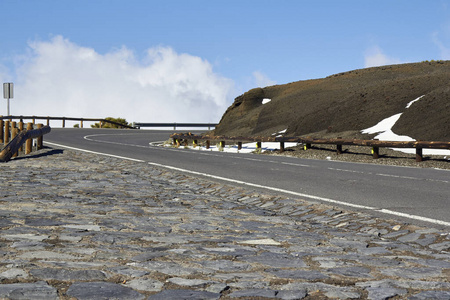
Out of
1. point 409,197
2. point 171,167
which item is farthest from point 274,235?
point 171,167

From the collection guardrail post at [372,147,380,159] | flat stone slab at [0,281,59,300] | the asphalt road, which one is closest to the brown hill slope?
guardrail post at [372,147,380,159]

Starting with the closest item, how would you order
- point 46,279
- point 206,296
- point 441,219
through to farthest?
point 206,296
point 46,279
point 441,219

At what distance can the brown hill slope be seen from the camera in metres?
32.5

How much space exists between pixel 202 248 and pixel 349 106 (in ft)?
120

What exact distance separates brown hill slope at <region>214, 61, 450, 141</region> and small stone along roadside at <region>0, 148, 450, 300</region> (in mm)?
22524

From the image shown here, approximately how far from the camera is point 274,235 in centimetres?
712

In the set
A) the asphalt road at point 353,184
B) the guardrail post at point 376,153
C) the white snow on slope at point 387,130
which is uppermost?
the white snow on slope at point 387,130

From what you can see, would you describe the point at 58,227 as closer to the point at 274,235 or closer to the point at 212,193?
the point at 274,235

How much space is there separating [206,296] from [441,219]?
508cm

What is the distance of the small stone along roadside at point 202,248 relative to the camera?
459 cm

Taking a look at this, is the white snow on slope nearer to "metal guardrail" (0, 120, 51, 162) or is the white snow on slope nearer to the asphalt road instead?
the asphalt road

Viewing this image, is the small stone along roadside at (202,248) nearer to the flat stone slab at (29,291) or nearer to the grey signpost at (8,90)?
the flat stone slab at (29,291)

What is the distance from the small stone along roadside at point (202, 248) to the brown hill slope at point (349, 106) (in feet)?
73.9

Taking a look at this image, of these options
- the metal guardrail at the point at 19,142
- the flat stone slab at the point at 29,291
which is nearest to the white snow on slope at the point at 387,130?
the metal guardrail at the point at 19,142
